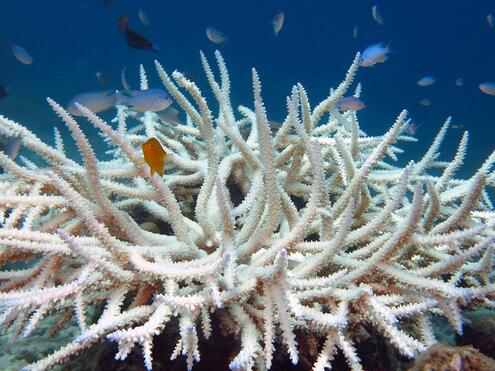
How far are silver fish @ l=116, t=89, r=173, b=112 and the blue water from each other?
2948 cm

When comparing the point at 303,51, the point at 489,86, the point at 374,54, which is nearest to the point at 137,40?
the point at 374,54

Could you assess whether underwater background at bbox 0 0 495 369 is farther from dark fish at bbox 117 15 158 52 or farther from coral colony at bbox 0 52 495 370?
coral colony at bbox 0 52 495 370

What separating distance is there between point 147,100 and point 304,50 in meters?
75.5

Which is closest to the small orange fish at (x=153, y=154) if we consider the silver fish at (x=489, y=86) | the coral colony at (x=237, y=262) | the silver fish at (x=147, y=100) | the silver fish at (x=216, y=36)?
the coral colony at (x=237, y=262)

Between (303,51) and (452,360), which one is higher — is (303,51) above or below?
above

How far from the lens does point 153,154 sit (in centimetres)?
206

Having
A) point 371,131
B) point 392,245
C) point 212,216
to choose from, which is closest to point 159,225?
point 212,216

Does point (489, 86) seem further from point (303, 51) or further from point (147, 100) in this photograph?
point (303, 51)

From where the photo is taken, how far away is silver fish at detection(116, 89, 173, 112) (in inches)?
136

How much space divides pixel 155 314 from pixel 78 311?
1.20 feet

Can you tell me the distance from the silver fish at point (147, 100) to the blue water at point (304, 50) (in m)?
29.5

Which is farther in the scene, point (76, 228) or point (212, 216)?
point (212, 216)

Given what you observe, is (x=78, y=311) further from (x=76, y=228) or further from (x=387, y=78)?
(x=387, y=78)

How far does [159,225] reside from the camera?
287 centimetres
